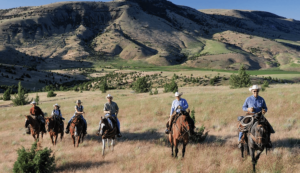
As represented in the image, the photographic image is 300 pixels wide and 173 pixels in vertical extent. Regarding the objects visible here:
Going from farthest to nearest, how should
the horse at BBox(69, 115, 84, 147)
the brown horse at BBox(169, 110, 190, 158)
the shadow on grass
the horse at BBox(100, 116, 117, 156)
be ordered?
the horse at BBox(69, 115, 84, 147), the horse at BBox(100, 116, 117, 156), the shadow on grass, the brown horse at BBox(169, 110, 190, 158)

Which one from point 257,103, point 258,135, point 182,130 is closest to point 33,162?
point 182,130

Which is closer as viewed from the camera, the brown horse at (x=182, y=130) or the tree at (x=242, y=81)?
the brown horse at (x=182, y=130)

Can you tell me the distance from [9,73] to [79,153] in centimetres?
9768

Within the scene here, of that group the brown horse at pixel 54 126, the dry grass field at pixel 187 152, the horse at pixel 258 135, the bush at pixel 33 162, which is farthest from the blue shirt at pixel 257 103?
the brown horse at pixel 54 126

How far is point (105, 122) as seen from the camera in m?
8.36

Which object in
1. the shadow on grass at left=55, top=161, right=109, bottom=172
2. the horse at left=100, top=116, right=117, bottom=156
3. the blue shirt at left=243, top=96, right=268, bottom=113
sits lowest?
the shadow on grass at left=55, top=161, right=109, bottom=172

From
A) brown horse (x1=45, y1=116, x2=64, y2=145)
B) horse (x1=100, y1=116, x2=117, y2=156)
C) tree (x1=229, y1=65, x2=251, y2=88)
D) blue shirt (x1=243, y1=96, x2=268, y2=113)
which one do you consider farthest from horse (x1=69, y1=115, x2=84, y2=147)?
tree (x1=229, y1=65, x2=251, y2=88)

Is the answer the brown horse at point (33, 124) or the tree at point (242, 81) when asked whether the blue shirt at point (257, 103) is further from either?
the tree at point (242, 81)

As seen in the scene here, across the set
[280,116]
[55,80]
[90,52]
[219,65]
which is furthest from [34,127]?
[90,52]

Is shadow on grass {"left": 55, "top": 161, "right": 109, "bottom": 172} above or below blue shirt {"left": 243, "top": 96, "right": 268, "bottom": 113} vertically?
below

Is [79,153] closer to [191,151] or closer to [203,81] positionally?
[191,151]

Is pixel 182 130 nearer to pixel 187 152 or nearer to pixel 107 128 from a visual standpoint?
pixel 187 152

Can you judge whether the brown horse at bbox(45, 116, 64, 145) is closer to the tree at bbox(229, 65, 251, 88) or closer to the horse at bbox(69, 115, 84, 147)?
the horse at bbox(69, 115, 84, 147)

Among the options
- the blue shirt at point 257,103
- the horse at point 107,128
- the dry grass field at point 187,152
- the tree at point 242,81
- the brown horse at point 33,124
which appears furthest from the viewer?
the tree at point 242,81
